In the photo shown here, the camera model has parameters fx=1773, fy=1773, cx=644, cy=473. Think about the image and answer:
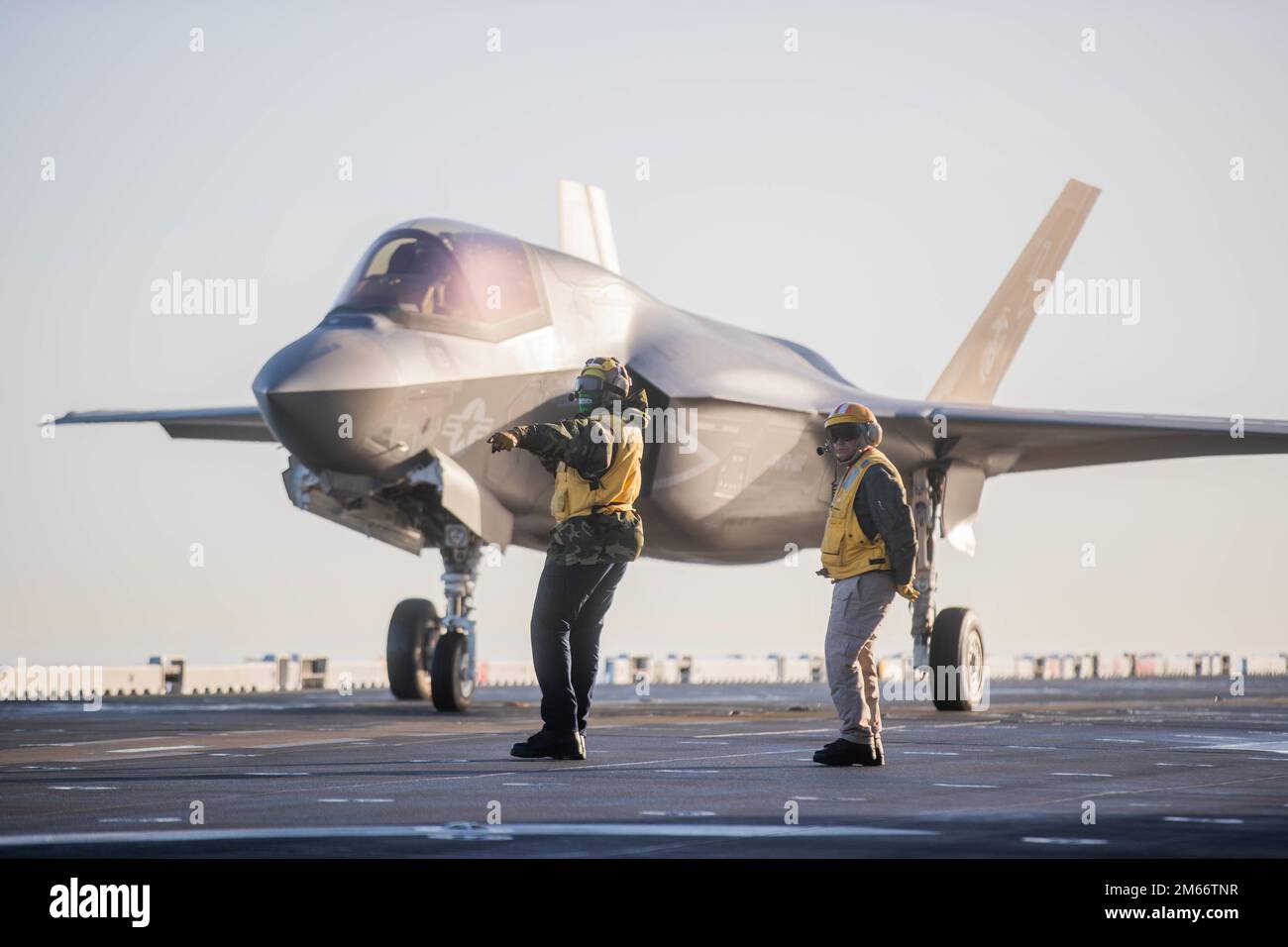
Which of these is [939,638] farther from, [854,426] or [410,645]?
[854,426]

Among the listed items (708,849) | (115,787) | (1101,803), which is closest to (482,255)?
(115,787)

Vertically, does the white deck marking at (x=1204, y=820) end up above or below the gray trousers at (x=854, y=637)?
below

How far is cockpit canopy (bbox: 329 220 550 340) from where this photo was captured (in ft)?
52.1

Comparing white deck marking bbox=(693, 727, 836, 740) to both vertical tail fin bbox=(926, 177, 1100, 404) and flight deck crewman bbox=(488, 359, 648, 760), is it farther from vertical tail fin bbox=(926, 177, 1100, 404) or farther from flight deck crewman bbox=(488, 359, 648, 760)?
vertical tail fin bbox=(926, 177, 1100, 404)

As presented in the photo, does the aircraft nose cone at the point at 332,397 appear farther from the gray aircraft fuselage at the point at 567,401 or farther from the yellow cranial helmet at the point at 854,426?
the yellow cranial helmet at the point at 854,426

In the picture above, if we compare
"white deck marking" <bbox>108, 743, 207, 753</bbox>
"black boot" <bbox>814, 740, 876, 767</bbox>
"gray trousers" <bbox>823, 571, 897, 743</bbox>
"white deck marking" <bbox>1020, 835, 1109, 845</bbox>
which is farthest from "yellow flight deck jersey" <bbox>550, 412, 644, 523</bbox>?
"white deck marking" <bbox>1020, 835, 1109, 845</bbox>

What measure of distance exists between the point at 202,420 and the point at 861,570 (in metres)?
13.9

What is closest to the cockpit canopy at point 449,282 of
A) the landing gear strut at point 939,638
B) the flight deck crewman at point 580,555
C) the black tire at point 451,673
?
the black tire at point 451,673

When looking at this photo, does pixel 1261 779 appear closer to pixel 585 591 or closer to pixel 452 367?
pixel 585 591

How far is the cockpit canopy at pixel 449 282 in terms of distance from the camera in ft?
52.1

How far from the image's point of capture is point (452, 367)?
1552cm

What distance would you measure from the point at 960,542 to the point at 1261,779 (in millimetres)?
11795

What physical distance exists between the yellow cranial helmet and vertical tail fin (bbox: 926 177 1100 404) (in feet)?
48.8

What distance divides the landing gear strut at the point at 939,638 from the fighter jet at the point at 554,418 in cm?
3
